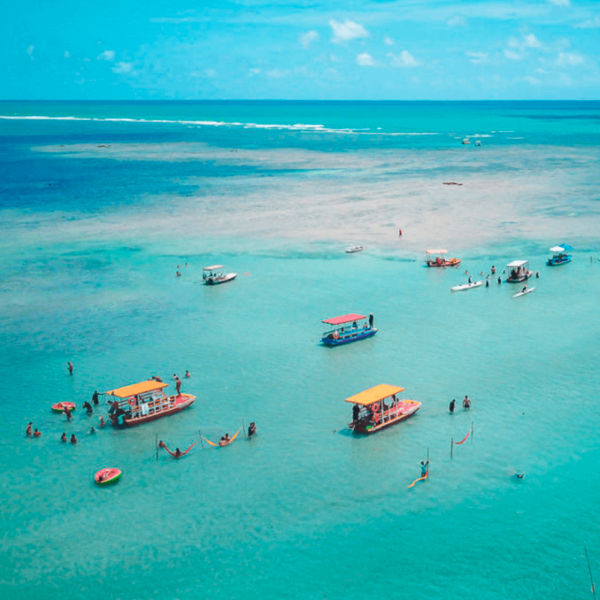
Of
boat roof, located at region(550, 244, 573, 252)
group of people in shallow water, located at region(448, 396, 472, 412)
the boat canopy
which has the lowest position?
group of people in shallow water, located at region(448, 396, 472, 412)

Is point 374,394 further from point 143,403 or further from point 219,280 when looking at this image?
point 219,280

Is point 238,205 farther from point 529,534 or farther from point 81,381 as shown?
point 529,534

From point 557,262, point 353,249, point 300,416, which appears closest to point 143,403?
point 300,416

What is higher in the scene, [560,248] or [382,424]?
[560,248]

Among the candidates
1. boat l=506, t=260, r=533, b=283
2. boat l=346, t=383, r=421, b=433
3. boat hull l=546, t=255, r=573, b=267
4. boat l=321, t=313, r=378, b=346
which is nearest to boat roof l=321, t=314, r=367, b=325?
boat l=321, t=313, r=378, b=346

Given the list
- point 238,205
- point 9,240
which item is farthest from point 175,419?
point 238,205

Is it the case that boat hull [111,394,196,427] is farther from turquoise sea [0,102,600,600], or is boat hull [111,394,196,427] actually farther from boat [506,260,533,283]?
boat [506,260,533,283]

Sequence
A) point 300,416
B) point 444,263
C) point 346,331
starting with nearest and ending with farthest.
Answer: point 300,416, point 346,331, point 444,263

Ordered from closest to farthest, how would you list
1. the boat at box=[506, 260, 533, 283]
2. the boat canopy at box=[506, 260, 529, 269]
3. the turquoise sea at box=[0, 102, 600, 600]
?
the turquoise sea at box=[0, 102, 600, 600], the boat canopy at box=[506, 260, 529, 269], the boat at box=[506, 260, 533, 283]

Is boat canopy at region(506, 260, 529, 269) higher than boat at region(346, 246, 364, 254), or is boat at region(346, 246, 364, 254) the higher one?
boat canopy at region(506, 260, 529, 269)
